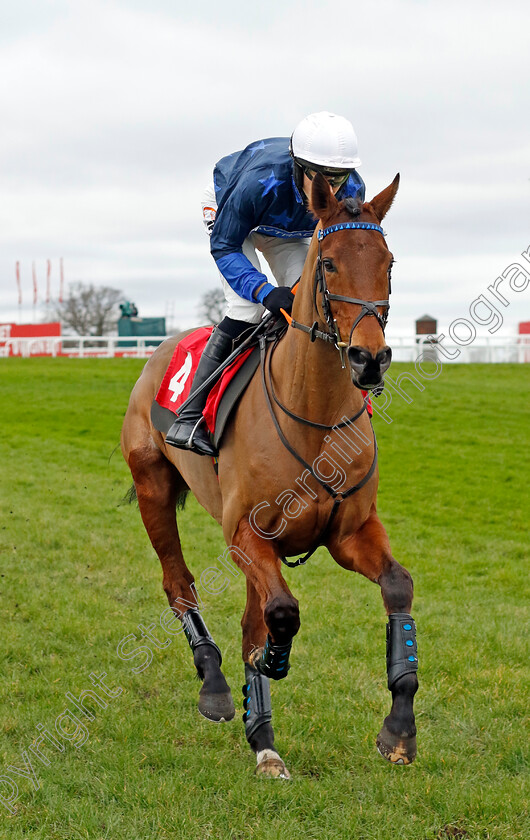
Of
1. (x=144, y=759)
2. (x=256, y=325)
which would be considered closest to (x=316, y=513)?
(x=256, y=325)

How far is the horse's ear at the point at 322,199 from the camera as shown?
10.7 ft

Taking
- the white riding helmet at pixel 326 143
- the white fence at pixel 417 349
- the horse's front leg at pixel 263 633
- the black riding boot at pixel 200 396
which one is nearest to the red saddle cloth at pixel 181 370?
the black riding boot at pixel 200 396

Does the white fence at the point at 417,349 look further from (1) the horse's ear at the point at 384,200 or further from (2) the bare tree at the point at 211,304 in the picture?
(1) the horse's ear at the point at 384,200

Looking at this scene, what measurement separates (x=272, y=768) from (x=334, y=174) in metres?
2.83

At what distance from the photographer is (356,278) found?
3119 millimetres

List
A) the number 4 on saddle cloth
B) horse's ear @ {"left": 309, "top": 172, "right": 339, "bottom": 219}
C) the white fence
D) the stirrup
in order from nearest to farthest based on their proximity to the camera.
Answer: horse's ear @ {"left": 309, "top": 172, "right": 339, "bottom": 219} → the number 4 on saddle cloth → the stirrup → the white fence

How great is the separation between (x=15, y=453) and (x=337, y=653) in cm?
957

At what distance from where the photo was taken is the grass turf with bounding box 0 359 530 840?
3645 mm

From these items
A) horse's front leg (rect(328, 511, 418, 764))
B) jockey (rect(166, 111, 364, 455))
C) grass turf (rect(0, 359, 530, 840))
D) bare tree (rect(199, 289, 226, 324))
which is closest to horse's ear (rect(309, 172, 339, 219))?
jockey (rect(166, 111, 364, 455))

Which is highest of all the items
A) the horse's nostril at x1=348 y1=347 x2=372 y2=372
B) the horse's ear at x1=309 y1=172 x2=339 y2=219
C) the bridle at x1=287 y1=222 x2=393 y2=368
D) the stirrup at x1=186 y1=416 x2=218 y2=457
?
the horse's ear at x1=309 y1=172 x2=339 y2=219

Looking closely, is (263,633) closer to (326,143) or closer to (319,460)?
(319,460)

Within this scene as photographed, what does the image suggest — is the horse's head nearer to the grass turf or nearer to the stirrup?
the stirrup

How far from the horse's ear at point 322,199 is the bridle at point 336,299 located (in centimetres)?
8

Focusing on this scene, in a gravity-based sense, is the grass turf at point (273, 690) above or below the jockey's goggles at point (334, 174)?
below
